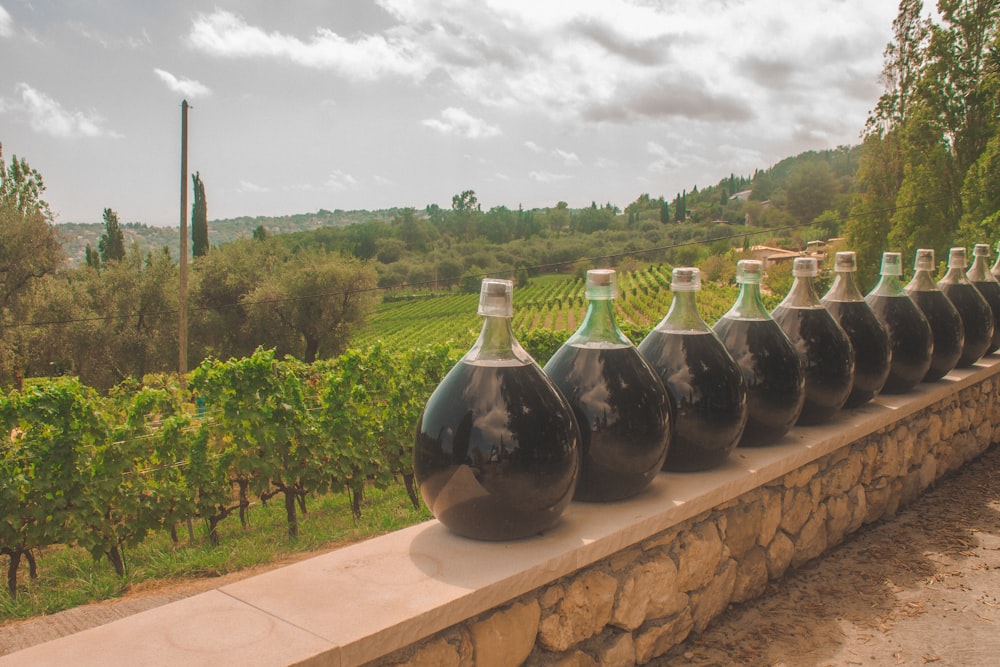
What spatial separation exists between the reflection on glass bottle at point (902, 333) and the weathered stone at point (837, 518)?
83cm

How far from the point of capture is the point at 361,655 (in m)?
1.49

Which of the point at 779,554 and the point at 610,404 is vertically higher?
the point at 610,404

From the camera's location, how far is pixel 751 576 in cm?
277

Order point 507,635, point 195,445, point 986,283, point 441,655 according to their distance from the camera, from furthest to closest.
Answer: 1. point 195,445
2. point 986,283
3. point 507,635
4. point 441,655

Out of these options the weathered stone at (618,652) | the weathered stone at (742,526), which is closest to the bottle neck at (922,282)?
the weathered stone at (742,526)

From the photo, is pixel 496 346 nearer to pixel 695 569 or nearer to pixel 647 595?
pixel 647 595

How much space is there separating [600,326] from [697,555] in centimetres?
78

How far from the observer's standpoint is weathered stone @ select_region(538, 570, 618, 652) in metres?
1.97

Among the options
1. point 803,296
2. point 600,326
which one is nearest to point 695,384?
point 600,326

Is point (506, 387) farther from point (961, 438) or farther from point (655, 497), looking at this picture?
point (961, 438)

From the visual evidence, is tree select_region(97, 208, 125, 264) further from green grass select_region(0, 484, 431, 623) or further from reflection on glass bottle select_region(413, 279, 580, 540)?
reflection on glass bottle select_region(413, 279, 580, 540)

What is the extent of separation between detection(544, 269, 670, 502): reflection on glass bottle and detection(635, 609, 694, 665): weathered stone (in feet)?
1.31

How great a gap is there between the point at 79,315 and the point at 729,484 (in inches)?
1518

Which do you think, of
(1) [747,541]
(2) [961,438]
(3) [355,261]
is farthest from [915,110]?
(1) [747,541]
